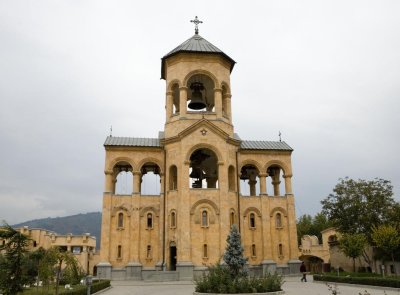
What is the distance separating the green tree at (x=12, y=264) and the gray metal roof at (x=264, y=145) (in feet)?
69.3

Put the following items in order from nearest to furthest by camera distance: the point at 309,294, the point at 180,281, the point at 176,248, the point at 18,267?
the point at 18,267 → the point at 309,294 → the point at 180,281 → the point at 176,248

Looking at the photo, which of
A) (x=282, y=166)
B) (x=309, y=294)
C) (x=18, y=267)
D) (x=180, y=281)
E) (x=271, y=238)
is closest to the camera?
(x=18, y=267)

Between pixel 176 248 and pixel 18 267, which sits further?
pixel 176 248

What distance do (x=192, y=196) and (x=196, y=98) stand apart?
903cm

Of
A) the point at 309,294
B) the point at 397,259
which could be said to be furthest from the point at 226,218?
the point at 397,259

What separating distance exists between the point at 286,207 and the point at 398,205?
337 inches

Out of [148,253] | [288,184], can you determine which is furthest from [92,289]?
[288,184]

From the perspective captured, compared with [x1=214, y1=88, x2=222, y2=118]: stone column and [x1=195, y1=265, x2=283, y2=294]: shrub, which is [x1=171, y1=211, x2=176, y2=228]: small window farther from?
[x1=195, y1=265, x2=283, y2=294]: shrub

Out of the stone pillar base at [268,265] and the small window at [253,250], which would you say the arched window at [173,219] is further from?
the stone pillar base at [268,265]

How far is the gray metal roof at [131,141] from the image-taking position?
1225 inches

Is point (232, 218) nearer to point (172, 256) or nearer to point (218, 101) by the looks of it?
point (172, 256)

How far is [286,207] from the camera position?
31969 mm

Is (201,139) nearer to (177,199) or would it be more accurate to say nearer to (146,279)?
(177,199)

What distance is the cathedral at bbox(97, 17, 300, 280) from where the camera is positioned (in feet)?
91.7
